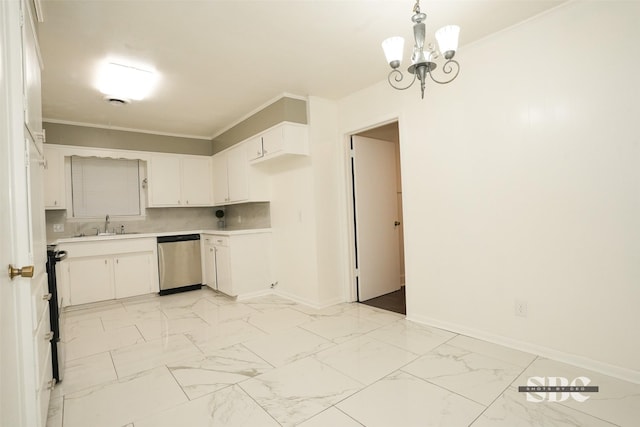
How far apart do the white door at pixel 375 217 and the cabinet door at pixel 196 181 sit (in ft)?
9.11

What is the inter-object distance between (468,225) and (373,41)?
68.1 inches

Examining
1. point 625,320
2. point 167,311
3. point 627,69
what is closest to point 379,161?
point 627,69

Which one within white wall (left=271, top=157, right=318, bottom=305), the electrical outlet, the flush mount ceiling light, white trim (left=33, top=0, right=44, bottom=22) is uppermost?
the flush mount ceiling light

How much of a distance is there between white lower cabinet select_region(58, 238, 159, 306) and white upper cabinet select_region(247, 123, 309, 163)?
2.25 metres

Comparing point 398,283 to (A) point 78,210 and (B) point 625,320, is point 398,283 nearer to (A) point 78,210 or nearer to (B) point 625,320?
(B) point 625,320

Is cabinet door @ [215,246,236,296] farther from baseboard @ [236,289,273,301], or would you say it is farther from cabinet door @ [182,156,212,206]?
cabinet door @ [182,156,212,206]

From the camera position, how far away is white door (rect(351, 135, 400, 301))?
3928mm

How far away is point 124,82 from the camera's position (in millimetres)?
3023

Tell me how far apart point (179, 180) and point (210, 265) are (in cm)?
152

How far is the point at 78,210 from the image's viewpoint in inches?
179

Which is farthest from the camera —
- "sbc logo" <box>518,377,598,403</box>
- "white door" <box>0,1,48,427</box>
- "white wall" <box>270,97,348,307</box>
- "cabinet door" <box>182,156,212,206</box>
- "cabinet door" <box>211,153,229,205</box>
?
"cabinet door" <box>182,156,212,206</box>

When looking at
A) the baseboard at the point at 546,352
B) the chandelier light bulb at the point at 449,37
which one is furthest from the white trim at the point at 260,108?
the baseboard at the point at 546,352

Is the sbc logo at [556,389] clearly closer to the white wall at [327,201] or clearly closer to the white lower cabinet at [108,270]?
the white wall at [327,201]

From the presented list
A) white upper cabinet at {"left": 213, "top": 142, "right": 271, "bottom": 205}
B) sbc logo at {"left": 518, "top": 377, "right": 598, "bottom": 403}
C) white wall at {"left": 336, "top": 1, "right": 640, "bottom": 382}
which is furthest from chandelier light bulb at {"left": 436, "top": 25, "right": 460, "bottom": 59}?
white upper cabinet at {"left": 213, "top": 142, "right": 271, "bottom": 205}
